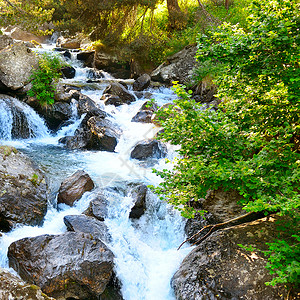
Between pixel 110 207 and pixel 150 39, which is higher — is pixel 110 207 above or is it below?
below

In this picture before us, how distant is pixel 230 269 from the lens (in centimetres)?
425

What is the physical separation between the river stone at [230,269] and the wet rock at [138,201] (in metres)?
1.87

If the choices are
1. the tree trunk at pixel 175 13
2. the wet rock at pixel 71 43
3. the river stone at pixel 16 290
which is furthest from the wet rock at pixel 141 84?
the river stone at pixel 16 290

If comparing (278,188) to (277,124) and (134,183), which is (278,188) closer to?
(277,124)

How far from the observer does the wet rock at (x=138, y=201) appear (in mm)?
6457

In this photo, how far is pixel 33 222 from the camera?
5.79 metres

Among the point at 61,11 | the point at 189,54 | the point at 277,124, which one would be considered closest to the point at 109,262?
the point at 277,124

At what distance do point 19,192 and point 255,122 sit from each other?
15.8 ft

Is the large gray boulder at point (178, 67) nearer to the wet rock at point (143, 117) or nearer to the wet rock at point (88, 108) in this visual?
the wet rock at point (143, 117)

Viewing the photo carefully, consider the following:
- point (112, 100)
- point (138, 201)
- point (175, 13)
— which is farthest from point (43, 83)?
point (175, 13)

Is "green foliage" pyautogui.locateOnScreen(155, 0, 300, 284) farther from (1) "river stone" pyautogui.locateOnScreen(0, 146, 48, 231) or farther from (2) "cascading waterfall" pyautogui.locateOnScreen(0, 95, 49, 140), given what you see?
(2) "cascading waterfall" pyautogui.locateOnScreen(0, 95, 49, 140)

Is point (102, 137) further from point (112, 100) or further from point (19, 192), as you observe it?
point (19, 192)

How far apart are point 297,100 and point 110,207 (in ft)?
14.7

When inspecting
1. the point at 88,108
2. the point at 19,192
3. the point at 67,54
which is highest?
the point at 19,192
